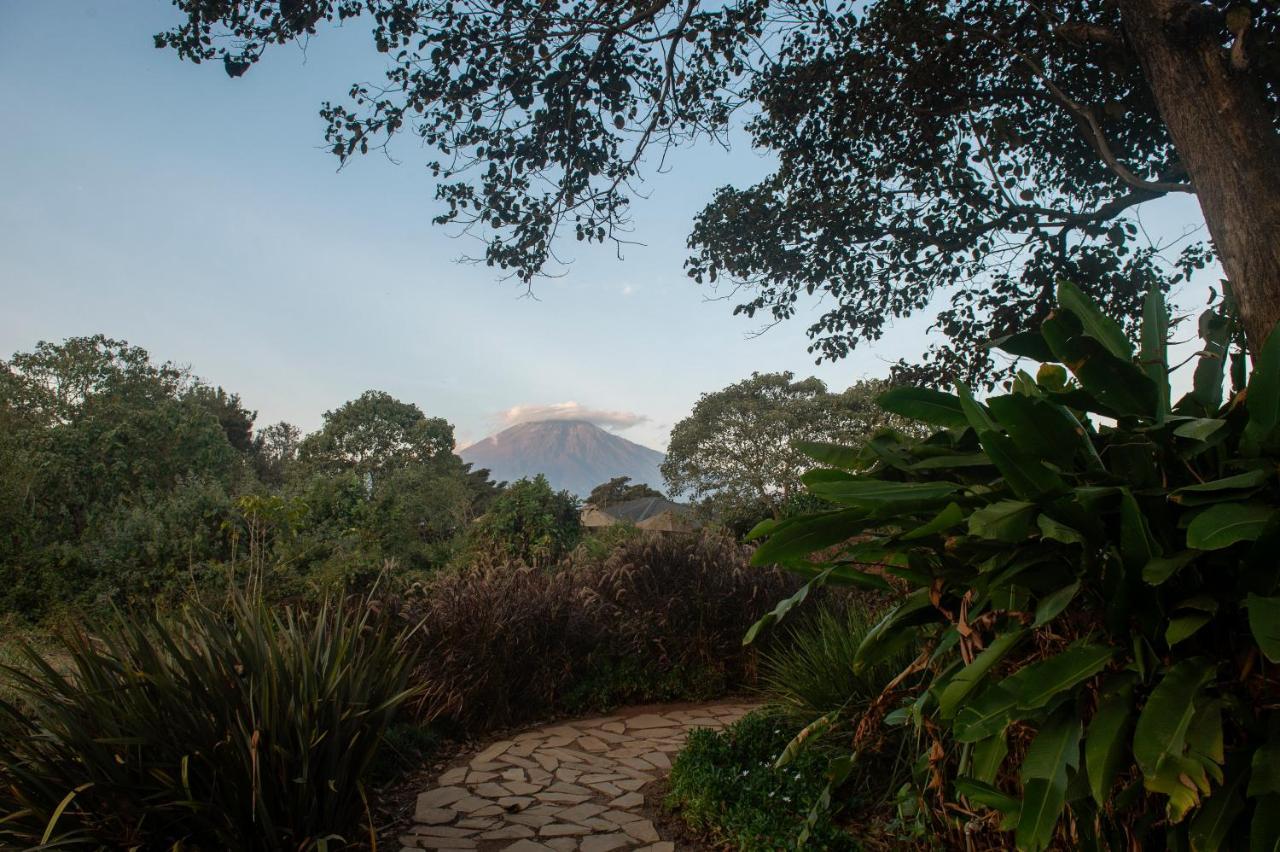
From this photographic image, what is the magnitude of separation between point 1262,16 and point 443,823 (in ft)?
24.3

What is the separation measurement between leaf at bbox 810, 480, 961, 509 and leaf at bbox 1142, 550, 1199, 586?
0.34 metres

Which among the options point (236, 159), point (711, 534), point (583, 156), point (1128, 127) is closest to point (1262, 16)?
point (1128, 127)

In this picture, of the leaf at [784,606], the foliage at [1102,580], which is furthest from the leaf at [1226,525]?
the leaf at [784,606]

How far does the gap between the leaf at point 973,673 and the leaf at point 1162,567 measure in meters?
0.25

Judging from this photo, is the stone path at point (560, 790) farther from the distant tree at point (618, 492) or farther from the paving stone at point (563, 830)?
the distant tree at point (618, 492)

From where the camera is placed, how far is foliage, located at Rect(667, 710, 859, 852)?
2.70 meters

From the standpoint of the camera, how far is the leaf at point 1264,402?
138 cm

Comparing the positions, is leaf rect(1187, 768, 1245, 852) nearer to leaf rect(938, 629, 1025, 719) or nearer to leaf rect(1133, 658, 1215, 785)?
leaf rect(1133, 658, 1215, 785)

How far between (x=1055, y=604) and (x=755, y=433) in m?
25.2

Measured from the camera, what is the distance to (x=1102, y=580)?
1428mm

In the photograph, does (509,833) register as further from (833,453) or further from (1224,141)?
(1224,141)

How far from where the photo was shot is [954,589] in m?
1.69

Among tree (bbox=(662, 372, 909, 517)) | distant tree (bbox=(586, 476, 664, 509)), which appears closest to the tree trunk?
tree (bbox=(662, 372, 909, 517))

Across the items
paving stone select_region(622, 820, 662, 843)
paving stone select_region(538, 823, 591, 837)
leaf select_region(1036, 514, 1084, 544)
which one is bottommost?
paving stone select_region(622, 820, 662, 843)
